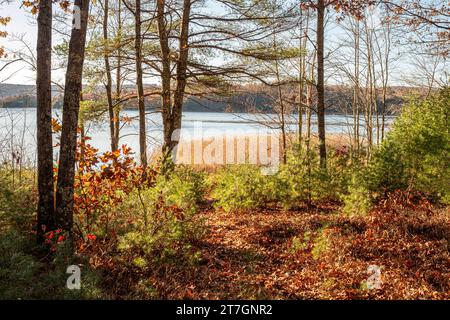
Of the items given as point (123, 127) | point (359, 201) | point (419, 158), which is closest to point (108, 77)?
point (123, 127)

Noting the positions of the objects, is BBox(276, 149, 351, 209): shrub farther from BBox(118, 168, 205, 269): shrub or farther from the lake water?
the lake water

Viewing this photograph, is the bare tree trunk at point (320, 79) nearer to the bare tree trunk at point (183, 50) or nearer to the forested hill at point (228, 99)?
the forested hill at point (228, 99)

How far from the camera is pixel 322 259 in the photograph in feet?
18.7

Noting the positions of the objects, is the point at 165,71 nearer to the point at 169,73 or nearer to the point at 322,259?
the point at 169,73

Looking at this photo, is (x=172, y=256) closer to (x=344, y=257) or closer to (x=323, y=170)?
(x=344, y=257)

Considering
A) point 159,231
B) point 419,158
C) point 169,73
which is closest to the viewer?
point 159,231

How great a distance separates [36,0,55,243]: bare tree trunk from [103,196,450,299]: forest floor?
6.21ft

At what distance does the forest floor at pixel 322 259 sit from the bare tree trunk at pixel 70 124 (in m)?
1.68

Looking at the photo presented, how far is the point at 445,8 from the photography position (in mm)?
8805

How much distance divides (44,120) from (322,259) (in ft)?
15.5

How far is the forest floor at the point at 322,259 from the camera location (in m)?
4.72

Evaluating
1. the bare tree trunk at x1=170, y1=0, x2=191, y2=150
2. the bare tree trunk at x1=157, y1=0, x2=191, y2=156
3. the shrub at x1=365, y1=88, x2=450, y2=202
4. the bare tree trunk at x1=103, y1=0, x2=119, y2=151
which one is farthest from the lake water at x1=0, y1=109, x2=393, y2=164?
the shrub at x1=365, y1=88, x2=450, y2=202
